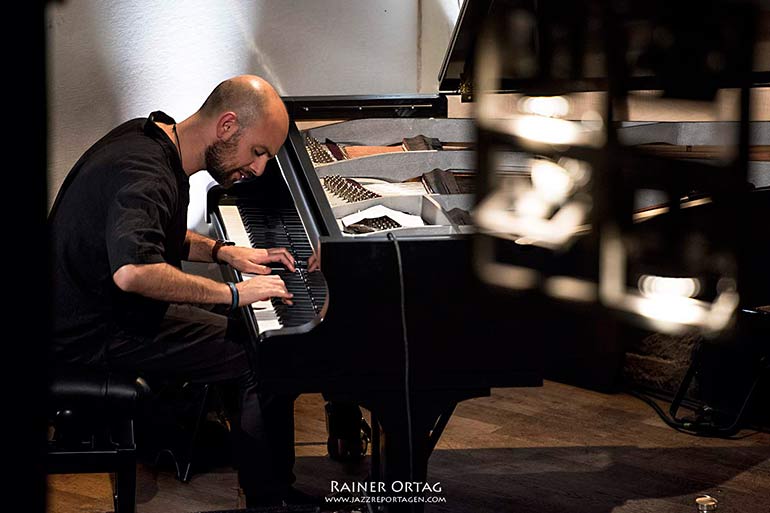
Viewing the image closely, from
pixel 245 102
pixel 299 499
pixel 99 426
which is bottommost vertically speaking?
pixel 299 499

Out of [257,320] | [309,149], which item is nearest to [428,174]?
[309,149]

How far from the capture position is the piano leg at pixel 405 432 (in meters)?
2.14

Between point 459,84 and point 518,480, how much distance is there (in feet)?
4.51

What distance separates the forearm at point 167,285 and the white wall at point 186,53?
94cm

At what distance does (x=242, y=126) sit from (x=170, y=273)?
1.58 feet

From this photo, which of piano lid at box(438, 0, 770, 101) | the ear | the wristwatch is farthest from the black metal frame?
piano lid at box(438, 0, 770, 101)

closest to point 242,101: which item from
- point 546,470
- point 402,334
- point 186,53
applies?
point 402,334

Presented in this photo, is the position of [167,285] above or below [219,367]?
above

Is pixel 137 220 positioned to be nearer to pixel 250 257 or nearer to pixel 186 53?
pixel 250 257

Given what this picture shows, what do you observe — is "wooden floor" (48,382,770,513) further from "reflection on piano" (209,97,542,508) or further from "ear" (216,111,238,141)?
"ear" (216,111,238,141)

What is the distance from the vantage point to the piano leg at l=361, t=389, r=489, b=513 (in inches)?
84.2

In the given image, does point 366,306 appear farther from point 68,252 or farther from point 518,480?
point 518,480

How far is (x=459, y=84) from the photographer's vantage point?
11.2 ft

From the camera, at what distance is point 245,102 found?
2.53 m
